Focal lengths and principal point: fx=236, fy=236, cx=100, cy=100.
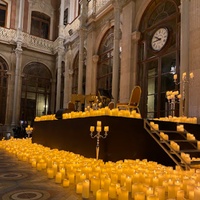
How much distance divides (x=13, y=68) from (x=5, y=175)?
14653 mm

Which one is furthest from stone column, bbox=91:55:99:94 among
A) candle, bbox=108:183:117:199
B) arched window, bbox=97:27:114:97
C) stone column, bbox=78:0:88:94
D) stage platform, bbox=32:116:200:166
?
candle, bbox=108:183:117:199

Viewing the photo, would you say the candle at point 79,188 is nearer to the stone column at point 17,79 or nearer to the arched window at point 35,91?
the stone column at point 17,79

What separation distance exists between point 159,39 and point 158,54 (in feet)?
1.96

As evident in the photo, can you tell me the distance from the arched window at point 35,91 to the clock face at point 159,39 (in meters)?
10.6

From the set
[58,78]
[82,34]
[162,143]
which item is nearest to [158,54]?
[162,143]

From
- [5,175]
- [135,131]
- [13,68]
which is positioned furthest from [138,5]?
[13,68]

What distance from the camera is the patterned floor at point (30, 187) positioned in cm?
246

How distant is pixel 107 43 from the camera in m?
12.9

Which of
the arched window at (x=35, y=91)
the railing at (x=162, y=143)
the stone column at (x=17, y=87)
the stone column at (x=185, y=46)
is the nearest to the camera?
the railing at (x=162, y=143)

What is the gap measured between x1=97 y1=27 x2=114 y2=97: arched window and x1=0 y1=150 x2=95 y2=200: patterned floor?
29.4 feet

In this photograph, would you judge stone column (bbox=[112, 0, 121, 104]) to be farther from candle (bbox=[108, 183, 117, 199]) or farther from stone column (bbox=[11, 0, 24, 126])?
stone column (bbox=[11, 0, 24, 126])

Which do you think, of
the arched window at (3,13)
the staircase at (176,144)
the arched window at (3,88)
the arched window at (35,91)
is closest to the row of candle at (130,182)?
the staircase at (176,144)

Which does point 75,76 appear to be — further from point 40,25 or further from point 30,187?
point 30,187

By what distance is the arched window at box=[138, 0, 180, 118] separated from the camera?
8.60 m
